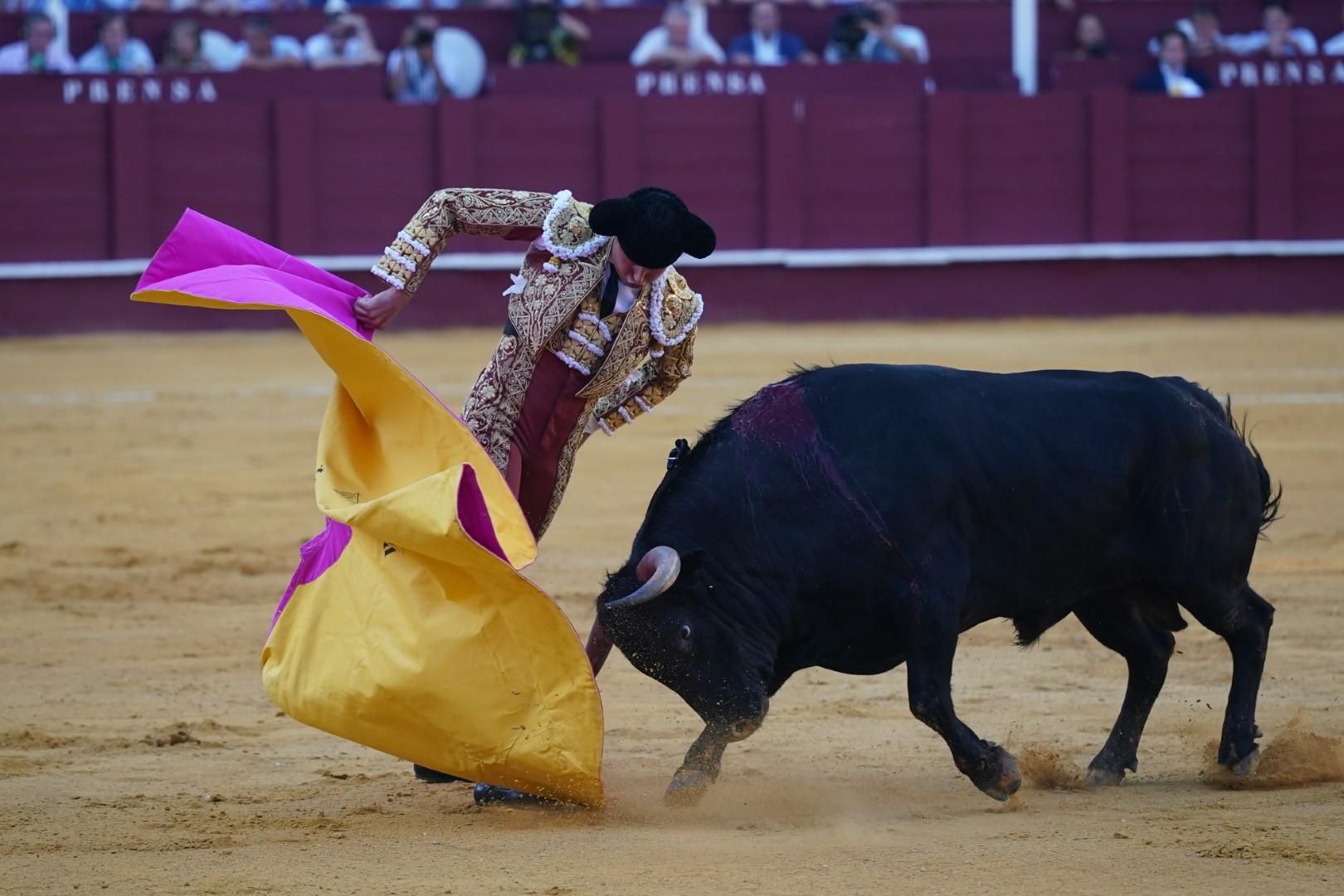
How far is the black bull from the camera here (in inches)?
126

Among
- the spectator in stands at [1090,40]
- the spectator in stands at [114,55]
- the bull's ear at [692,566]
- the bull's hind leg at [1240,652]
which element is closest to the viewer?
the bull's ear at [692,566]

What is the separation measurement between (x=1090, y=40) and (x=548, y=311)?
8.45 meters

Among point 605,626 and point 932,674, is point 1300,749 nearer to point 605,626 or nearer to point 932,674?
point 932,674

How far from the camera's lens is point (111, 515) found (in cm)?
638

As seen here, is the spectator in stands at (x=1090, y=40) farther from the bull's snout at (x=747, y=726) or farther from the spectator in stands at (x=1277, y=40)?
the bull's snout at (x=747, y=726)

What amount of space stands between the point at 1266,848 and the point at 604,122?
8.22m

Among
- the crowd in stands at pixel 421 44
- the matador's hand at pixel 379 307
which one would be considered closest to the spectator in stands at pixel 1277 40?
the crowd in stands at pixel 421 44

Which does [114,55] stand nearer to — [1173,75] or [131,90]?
[131,90]

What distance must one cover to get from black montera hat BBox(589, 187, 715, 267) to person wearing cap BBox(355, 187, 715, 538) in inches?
1.5

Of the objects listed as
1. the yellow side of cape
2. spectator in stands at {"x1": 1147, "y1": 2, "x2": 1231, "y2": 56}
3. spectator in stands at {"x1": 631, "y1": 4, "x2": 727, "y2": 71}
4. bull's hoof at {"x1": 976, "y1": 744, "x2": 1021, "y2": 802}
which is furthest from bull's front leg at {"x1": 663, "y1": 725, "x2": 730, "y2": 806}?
spectator in stands at {"x1": 1147, "y1": 2, "x2": 1231, "y2": 56}

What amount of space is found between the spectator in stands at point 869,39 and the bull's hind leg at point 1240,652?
296 inches

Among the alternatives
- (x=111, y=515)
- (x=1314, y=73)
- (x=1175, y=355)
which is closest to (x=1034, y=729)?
(x=111, y=515)

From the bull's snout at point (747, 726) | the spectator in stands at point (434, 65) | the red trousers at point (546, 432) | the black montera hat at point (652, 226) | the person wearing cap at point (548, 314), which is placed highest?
the spectator in stands at point (434, 65)

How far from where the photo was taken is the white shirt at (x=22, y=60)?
1035cm
